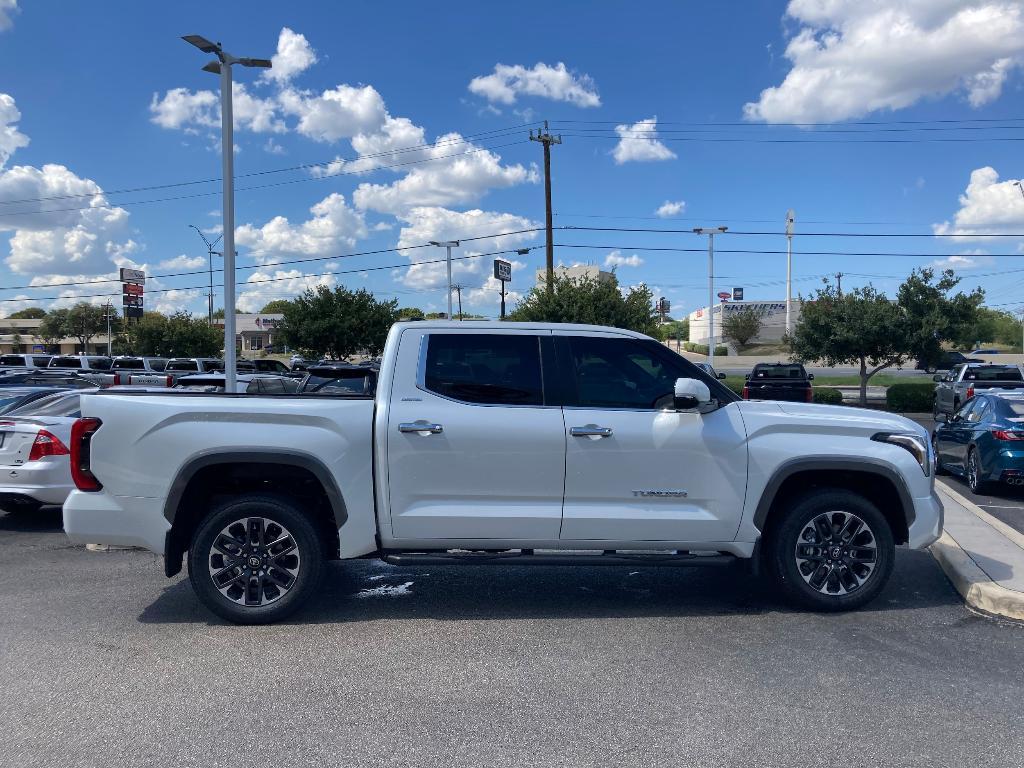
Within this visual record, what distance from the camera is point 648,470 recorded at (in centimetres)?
555

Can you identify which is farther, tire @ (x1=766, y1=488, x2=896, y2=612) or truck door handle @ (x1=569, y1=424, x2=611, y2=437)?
tire @ (x1=766, y1=488, x2=896, y2=612)

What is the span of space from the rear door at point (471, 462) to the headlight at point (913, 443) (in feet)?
7.49

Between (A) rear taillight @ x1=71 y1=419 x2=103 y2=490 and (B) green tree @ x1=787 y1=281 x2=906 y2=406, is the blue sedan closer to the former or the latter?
(A) rear taillight @ x1=71 y1=419 x2=103 y2=490

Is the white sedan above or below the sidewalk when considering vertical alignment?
above

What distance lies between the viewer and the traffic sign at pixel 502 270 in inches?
2373

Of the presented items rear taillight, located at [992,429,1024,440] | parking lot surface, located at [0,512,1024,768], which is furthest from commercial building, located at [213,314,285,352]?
parking lot surface, located at [0,512,1024,768]

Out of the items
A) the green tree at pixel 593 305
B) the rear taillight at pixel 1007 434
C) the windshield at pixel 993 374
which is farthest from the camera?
the green tree at pixel 593 305

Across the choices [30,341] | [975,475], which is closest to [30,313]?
[30,341]

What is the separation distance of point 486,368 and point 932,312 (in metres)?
28.0

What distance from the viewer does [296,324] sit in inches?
1949

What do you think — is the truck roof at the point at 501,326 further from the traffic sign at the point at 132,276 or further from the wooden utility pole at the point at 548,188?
the traffic sign at the point at 132,276

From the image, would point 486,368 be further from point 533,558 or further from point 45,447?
point 45,447

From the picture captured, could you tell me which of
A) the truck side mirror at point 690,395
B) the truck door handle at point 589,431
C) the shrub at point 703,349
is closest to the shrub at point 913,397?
the truck side mirror at point 690,395

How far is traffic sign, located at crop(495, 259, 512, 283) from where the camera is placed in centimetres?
6027
